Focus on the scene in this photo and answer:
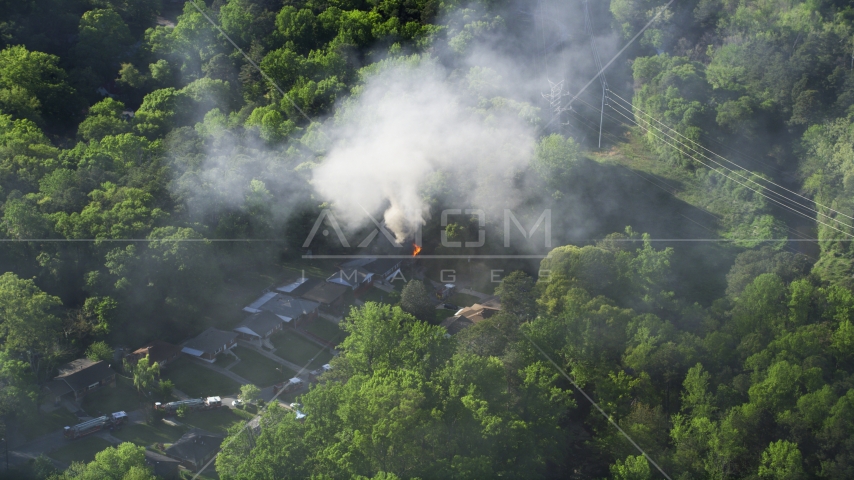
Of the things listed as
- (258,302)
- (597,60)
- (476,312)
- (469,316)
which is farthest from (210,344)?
(597,60)

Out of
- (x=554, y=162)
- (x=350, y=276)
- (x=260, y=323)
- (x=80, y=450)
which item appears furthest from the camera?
(x=554, y=162)

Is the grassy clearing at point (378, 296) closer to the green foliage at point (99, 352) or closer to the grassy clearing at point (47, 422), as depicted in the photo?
the green foliage at point (99, 352)

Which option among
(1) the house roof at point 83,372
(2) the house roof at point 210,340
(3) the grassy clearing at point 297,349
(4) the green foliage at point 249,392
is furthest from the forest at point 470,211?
(3) the grassy clearing at point 297,349

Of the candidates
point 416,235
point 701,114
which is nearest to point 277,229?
point 416,235

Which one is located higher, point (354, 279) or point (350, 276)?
point (350, 276)

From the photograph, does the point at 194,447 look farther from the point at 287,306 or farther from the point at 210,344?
the point at 287,306

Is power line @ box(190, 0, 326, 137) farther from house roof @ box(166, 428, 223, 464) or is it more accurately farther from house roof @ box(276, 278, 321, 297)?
house roof @ box(166, 428, 223, 464)
